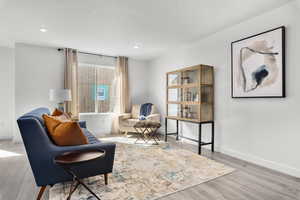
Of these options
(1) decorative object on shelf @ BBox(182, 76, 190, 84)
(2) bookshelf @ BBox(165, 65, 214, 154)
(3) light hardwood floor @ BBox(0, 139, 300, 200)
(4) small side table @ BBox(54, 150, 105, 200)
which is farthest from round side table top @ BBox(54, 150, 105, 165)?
(1) decorative object on shelf @ BBox(182, 76, 190, 84)

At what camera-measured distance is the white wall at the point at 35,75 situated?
4367 millimetres

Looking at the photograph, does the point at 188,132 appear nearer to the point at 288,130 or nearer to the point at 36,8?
the point at 288,130

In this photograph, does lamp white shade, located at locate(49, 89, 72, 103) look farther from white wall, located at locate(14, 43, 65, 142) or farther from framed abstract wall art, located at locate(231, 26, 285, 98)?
framed abstract wall art, located at locate(231, 26, 285, 98)

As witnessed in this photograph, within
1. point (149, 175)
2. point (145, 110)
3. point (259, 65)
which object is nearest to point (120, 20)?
point (259, 65)

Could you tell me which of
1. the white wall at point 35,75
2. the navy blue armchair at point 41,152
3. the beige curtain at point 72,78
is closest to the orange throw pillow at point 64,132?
the navy blue armchair at point 41,152

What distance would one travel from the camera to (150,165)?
9.42 ft

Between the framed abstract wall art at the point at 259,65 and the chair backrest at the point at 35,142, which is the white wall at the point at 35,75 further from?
the framed abstract wall art at the point at 259,65

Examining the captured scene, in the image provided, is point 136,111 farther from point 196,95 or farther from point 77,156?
point 77,156

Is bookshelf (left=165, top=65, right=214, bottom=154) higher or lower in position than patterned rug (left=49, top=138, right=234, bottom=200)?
higher

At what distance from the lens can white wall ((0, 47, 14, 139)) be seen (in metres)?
4.76

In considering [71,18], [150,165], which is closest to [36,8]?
[71,18]

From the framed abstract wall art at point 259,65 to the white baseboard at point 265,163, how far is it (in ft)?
3.53

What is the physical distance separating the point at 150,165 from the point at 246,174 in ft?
4.85

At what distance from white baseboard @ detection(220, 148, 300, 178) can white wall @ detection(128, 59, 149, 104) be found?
11.2 ft
